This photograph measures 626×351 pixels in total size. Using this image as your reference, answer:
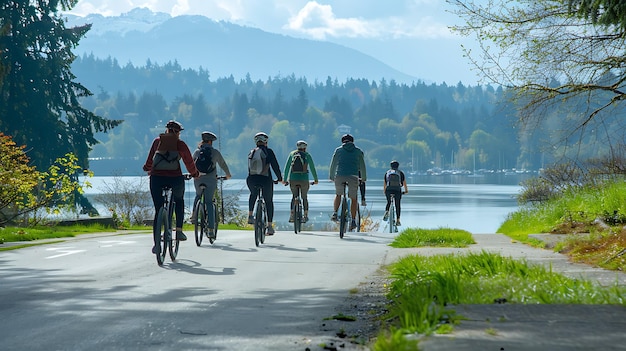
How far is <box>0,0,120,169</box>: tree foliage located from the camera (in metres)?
45.2

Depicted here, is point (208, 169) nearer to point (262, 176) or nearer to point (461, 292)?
point (262, 176)

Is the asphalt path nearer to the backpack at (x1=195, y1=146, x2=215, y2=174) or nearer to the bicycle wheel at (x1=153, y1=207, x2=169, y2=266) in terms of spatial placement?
the bicycle wheel at (x1=153, y1=207, x2=169, y2=266)

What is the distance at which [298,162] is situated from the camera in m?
20.7

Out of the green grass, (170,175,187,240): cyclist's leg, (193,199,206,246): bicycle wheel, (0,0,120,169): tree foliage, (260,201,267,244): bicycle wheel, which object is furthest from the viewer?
(0,0,120,169): tree foliage

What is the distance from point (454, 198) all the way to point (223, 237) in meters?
116

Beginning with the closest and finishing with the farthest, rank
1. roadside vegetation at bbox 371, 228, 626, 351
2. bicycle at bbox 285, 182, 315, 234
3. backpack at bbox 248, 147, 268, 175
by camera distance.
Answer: roadside vegetation at bbox 371, 228, 626, 351 → backpack at bbox 248, 147, 268, 175 → bicycle at bbox 285, 182, 315, 234

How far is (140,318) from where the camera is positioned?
7535 millimetres

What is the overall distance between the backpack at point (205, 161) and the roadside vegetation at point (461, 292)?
24.0ft

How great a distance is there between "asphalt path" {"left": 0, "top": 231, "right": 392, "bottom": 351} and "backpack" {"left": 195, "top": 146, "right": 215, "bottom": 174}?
138cm

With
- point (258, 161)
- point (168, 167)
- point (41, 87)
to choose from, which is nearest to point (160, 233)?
point (168, 167)

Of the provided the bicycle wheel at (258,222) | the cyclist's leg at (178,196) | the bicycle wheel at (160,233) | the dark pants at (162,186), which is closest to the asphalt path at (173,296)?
the bicycle wheel at (160,233)

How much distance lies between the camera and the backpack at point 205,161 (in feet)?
54.9

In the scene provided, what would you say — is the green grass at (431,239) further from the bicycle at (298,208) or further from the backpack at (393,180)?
the backpack at (393,180)

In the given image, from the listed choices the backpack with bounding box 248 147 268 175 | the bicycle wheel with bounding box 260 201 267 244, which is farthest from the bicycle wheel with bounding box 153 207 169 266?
the backpack with bounding box 248 147 268 175
